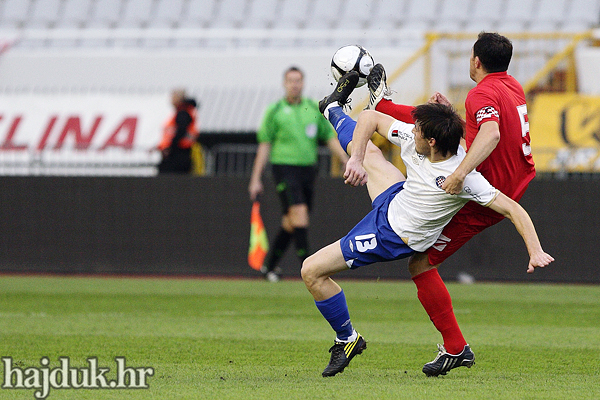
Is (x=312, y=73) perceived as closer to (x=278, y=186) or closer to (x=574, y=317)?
(x=278, y=186)

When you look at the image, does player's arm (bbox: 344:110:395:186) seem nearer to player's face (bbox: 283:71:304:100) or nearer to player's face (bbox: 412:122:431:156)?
player's face (bbox: 412:122:431:156)

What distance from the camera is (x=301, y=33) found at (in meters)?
20.9

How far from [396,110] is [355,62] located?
0.37m

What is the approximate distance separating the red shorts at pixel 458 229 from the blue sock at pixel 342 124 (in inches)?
29.8

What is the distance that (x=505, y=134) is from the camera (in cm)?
534

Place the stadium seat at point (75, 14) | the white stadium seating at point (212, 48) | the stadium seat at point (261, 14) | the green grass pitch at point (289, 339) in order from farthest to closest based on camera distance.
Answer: the stadium seat at point (75, 14) → the stadium seat at point (261, 14) → the white stadium seating at point (212, 48) → the green grass pitch at point (289, 339)

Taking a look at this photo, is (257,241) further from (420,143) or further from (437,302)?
(420,143)

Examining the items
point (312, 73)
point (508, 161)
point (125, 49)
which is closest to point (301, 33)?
point (312, 73)

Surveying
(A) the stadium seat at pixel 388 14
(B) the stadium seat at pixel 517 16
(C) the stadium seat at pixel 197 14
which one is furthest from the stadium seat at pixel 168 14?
(B) the stadium seat at pixel 517 16

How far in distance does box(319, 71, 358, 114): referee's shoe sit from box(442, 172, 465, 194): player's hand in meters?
1.04

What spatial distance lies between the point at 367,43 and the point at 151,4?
5.77 metres

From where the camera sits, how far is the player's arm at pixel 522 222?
16.1 ft

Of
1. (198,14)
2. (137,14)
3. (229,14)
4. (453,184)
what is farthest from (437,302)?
(137,14)

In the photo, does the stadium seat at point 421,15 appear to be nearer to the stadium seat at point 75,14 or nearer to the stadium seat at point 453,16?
the stadium seat at point 453,16
